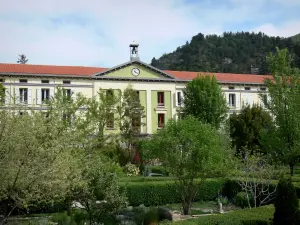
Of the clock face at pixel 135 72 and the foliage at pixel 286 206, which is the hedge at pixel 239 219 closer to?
the foliage at pixel 286 206

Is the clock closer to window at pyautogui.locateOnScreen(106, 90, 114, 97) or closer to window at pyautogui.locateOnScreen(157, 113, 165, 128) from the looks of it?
window at pyautogui.locateOnScreen(106, 90, 114, 97)

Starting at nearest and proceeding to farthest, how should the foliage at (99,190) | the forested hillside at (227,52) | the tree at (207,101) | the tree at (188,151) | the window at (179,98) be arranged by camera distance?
the foliage at (99,190) → the tree at (188,151) → the tree at (207,101) → the window at (179,98) → the forested hillside at (227,52)

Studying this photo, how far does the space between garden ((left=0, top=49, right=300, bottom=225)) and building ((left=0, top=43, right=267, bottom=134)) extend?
31.9 feet

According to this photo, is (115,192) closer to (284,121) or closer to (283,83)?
(284,121)

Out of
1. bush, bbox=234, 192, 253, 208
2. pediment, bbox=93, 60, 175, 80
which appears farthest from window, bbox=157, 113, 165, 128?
bush, bbox=234, 192, 253, 208

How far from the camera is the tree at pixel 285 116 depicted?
24.0 meters

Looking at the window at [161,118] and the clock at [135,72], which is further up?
the clock at [135,72]

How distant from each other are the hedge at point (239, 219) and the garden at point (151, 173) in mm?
32

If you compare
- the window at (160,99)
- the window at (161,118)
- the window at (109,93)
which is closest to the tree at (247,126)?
the window at (161,118)

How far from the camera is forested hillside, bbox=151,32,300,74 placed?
11847 cm

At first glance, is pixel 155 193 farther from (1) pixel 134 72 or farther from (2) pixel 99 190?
(1) pixel 134 72

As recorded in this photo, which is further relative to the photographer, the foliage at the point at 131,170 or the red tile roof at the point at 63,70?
the red tile roof at the point at 63,70

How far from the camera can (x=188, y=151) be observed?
64.7 feet

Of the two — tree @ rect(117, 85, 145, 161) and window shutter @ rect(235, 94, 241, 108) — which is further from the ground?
window shutter @ rect(235, 94, 241, 108)
